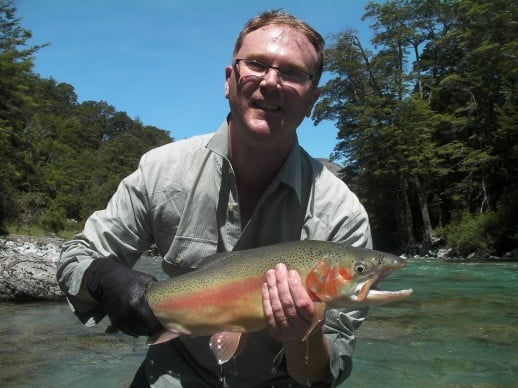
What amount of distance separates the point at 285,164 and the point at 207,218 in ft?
1.66

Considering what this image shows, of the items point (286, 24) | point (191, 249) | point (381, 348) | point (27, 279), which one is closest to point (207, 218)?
point (191, 249)

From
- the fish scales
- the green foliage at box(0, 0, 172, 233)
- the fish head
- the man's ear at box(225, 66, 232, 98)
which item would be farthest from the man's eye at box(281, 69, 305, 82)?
the green foliage at box(0, 0, 172, 233)

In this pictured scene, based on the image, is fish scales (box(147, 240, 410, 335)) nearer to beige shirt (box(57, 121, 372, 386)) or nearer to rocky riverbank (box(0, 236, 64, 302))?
beige shirt (box(57, 121, 372, 386))

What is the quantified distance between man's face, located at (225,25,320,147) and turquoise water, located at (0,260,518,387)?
3.44m

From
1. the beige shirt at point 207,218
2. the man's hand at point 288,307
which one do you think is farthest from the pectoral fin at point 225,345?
the beige shirt at point 207,218

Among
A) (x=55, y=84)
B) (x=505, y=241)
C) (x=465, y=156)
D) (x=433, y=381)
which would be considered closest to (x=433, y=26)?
(x=465, y=156)

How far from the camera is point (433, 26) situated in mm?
36562

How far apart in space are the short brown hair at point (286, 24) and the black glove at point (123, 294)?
1362mm

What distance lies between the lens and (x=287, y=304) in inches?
82.7

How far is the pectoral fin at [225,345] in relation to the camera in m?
2.27

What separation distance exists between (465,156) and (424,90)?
24.0ft

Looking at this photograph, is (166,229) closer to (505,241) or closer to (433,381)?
(433,381)

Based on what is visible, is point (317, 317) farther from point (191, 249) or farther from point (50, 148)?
point (50, 148)

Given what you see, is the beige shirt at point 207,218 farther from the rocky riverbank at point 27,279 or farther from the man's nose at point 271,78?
the rocky riverbank at point 27,279
